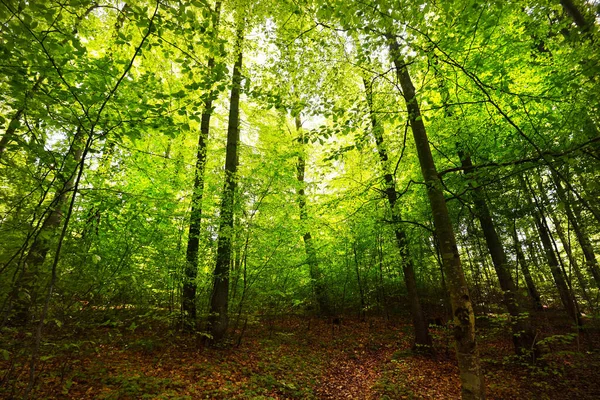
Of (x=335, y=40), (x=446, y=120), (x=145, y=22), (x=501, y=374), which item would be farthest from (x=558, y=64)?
(x=145, y=22)

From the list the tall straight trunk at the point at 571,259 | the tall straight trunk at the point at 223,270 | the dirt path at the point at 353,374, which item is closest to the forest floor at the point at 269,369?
the dirt path at the point at 353,374

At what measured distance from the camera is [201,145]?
8.84 m

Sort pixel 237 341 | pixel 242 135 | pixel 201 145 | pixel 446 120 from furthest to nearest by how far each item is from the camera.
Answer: pixel 242 135
pixel 201 145
pixel 237 341
pixel 446 120

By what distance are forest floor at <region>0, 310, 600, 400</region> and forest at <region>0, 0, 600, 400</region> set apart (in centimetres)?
6

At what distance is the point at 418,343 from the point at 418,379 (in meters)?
1.80

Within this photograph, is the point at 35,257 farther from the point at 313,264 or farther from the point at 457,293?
the point at 313,264

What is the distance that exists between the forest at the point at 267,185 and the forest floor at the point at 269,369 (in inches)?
2.3

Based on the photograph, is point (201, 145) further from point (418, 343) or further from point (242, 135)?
point (418, 343)

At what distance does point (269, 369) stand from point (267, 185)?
4.68 m

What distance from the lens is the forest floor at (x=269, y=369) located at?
441cm

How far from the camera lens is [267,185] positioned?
25.2ft

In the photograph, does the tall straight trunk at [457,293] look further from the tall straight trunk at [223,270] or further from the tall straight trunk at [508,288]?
the tall straight trunk at [223,270]

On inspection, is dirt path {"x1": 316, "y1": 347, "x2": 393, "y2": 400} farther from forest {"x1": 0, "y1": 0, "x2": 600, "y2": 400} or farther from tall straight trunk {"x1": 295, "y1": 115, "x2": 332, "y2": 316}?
tall straight trunk {"x1": 295, "y1": 115, "x2": 332, "y2": 316}

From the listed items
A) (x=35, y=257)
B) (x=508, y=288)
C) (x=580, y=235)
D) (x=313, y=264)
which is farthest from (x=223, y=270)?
(x=580, y=235)
